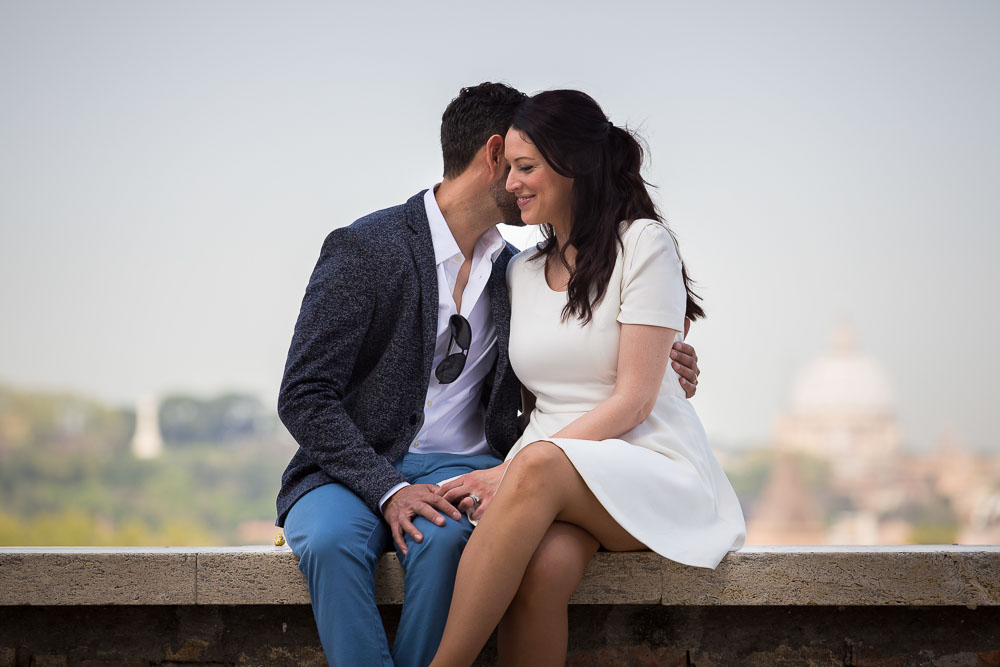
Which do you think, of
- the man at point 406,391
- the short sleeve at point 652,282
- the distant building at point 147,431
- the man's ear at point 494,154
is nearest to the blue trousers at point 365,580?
the man at point 406,391

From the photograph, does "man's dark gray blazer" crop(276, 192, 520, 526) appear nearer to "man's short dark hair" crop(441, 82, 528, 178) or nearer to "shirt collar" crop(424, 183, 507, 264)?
"shirt collar" crop(424, 183, 507, 264)

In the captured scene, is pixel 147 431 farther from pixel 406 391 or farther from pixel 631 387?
pixel 631 387

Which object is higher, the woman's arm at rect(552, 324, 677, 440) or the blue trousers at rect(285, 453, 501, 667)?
the woman's arm at rect(552, 324, 677, 440)

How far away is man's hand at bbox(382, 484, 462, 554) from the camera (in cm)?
235

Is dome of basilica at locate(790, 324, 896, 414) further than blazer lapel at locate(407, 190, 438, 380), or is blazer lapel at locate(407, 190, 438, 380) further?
dome of basilica at locate(790, 324, 896, 414)

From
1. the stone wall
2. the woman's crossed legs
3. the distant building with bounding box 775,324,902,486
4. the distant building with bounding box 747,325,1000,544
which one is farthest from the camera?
the distant building with bounding box 775,324,902,486

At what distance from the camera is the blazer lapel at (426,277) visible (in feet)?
8.86

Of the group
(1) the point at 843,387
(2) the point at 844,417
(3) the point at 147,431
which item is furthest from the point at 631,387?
(1) the point at 843,387

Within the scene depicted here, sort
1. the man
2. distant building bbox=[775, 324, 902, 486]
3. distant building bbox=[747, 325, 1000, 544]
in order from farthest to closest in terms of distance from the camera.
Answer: distant building bbox=[775, 324, 902, 486] < distant building bbox=[747, 325, 1000, 544] < the man

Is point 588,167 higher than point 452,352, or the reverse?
point 588,167

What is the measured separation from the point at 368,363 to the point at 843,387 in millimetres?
70727

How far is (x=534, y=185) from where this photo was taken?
107 inches

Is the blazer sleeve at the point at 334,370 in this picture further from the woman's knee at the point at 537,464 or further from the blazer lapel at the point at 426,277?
the woman's knee at the point at 537,464

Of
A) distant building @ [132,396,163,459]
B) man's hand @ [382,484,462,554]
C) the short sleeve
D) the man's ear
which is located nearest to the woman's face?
the man's ear
